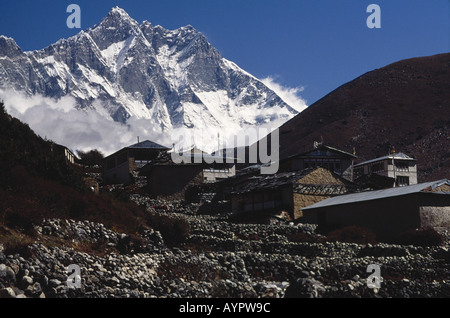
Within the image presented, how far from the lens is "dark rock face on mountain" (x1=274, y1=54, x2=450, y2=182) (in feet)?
379

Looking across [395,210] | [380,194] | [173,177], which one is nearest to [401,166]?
[173,177]

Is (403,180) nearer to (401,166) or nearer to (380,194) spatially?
(401,166)

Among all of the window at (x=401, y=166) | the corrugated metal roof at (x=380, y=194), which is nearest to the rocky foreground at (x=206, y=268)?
the corrugated metal roof at (x=380, y=194)

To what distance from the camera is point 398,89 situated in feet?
504

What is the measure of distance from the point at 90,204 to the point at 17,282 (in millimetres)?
10509

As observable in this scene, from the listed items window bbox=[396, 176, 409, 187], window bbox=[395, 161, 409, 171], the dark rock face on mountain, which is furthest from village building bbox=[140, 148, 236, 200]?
the dark rock face on mountain

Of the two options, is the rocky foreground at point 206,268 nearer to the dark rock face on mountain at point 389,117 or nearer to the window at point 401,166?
the window at point 401,166

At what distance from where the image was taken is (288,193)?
41625 millimetres

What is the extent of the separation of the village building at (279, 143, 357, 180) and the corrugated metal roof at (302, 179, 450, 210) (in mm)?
20607

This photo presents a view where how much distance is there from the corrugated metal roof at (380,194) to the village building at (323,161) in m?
20.6

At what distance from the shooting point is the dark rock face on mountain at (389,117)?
115 metres

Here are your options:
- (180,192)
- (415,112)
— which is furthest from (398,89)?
(180,192)

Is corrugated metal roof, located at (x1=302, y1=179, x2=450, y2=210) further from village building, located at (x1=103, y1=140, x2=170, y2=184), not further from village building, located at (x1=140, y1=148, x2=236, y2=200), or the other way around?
village building, located at (x1=103, y1=140, x2=170, y2=184)
